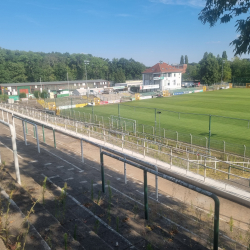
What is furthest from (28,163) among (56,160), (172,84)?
(172,84)

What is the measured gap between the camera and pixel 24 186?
5.99 metres

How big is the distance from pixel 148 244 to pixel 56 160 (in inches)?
241

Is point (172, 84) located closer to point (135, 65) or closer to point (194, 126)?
point (135, 65)

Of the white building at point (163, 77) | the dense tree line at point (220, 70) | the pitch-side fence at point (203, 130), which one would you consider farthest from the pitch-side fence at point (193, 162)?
the dense tree line at point (220, 70)

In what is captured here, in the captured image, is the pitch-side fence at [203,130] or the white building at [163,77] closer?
the pitch-side fence at [203,130]

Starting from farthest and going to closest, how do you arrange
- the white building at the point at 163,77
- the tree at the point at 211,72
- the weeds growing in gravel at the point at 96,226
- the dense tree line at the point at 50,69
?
1. the dense tree line at the point at 50,69
2. the tree at the point at 211,72
3. the white building at the point at 163,77
4. the weeds growing in gravel at the point at 96,226

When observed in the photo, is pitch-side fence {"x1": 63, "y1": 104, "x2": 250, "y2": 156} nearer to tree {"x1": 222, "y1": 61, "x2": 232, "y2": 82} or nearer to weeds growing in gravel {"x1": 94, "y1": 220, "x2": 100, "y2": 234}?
weeds growing in gravel {"x1": 94, "y1": 220, "x2": 100, "y2": 234}

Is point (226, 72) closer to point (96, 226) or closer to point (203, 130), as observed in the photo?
point (203, 130)

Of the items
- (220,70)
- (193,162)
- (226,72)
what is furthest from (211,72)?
(193,162)

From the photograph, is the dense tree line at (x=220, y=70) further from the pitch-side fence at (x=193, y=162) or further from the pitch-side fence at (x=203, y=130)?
the pitch-side fence at (x=193, y=162)

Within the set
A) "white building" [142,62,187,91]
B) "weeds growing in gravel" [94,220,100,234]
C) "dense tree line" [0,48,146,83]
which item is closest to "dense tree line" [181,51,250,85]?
"white building" [142,62,187,91]

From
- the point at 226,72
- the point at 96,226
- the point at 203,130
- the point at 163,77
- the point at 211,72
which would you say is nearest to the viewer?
the point at 96,226

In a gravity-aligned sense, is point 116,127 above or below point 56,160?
below

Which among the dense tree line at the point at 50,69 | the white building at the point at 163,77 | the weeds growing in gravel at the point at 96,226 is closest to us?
the weeds growing in gravel at the point at 96,226
